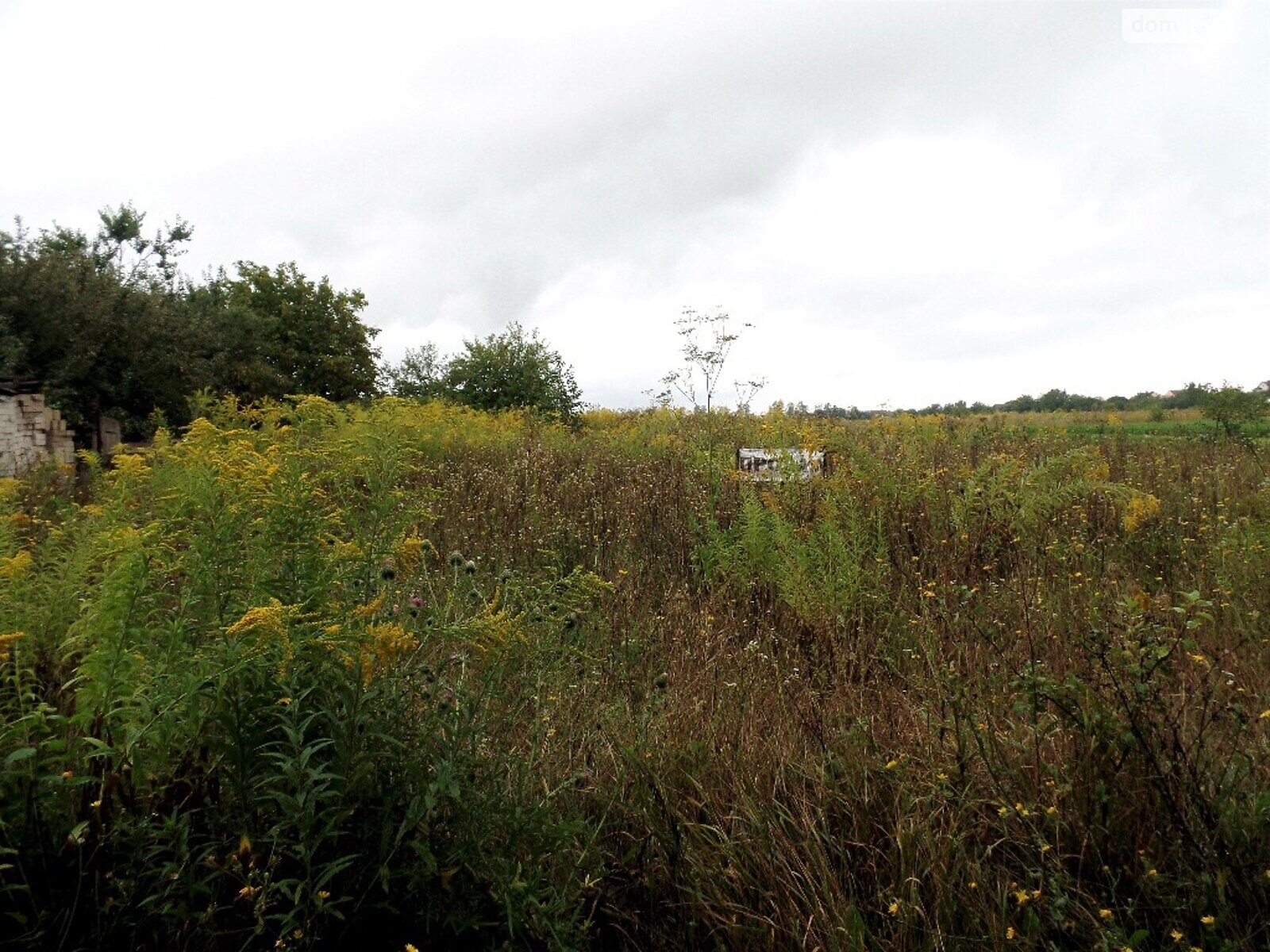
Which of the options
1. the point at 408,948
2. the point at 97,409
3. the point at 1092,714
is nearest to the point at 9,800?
the point at 408,948

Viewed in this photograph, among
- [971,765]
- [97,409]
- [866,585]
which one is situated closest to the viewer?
[971,765]

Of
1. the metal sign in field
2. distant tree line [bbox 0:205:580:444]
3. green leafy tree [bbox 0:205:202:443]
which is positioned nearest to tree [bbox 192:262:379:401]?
distant tree line [bbox 0:205:580:444]

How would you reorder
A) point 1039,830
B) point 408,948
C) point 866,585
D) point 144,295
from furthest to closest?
point 144,295 < point 866,585 < point 1039,830 < point 408,948

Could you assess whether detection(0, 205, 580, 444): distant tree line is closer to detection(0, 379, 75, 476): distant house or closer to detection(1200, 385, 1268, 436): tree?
detection(0, 379, 75, 476): distant house

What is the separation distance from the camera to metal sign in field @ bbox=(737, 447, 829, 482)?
5.54m

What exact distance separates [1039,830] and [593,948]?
4.29 ft

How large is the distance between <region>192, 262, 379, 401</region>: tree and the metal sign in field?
85.6 ft

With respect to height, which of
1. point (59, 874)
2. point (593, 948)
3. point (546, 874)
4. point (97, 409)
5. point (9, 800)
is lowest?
point (593, 948)

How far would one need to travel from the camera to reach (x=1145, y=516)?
17.1 feet

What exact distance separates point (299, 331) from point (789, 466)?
3191 cm

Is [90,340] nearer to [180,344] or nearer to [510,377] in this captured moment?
[180,344]

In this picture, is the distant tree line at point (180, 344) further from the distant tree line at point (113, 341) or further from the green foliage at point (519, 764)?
the green foliage at point (519, 764)

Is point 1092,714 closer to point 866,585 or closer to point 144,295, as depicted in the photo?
point 866,585

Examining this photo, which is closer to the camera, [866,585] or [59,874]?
[59,874]
